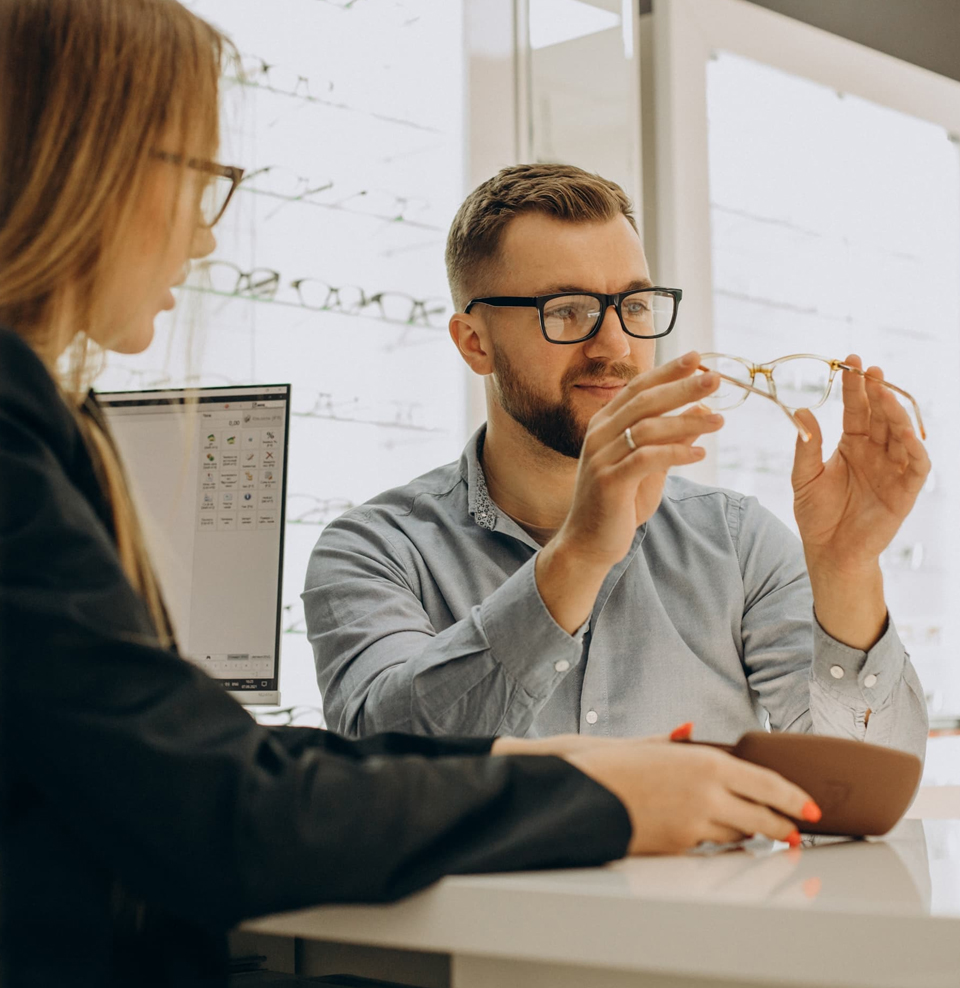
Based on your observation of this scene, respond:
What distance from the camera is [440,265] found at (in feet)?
7.80

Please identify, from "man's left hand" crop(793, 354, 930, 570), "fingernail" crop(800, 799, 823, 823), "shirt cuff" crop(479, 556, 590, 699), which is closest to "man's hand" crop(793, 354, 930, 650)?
"man's left hand" crop(793, 354, 930, 570)

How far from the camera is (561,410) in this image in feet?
5.25

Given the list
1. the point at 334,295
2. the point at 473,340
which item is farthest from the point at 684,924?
the point at 334,295

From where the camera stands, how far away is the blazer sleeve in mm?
562

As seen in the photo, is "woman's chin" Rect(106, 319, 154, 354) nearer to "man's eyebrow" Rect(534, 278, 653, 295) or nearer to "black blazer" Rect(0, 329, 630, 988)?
"black blazer" Rect(0, 329, 630, 988)

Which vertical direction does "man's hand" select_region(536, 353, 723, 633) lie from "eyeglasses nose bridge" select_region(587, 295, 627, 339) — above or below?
below

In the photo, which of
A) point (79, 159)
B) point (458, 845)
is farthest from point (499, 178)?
point (458, 845)

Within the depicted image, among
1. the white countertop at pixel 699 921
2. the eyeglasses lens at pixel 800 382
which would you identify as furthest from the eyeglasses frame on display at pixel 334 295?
the white countertop at pixel 699 921

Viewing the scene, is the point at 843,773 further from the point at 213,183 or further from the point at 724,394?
the point at 724,394

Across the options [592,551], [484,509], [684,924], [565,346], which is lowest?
[684,924]

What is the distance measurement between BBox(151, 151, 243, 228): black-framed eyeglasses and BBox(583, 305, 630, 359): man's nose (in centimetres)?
73

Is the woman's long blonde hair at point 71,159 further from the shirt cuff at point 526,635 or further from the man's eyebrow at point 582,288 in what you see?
the man's eyebrow at point 582,288

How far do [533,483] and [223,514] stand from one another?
1.45 ft

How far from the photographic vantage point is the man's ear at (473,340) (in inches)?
67.6
